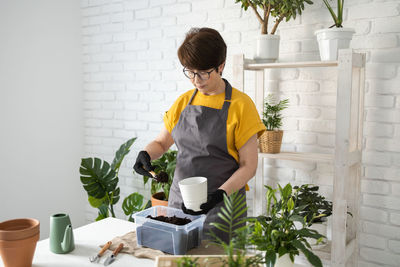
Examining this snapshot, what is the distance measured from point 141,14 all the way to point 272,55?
1.30 meters

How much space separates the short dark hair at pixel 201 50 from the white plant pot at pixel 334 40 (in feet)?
2.24

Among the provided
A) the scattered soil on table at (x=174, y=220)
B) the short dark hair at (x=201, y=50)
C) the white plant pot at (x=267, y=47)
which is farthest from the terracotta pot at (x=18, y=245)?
the white plant pot at (x=267, y=47)

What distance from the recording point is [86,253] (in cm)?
124

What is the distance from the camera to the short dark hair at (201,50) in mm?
1468

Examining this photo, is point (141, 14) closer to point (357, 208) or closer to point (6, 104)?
point (6, 104)

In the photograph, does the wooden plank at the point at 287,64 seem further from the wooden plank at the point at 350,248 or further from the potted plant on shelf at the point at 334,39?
the wooden plank at the point at 350,248

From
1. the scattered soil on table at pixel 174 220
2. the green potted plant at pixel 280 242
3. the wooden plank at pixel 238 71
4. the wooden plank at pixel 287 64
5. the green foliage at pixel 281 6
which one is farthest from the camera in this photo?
the wooden plank at pixel 238 71

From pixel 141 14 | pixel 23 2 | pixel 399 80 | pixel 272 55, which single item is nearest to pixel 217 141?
pixel 272 55

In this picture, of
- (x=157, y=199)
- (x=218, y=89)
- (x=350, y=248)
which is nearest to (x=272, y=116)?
(x=218, y=89)

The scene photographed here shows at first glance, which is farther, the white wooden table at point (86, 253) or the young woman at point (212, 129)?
the young woman at point (212, 129)

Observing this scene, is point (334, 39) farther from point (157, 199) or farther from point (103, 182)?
point (103, 182)

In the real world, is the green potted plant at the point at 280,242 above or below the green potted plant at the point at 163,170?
above

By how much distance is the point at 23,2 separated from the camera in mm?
2811

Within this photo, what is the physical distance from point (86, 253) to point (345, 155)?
128 cm
